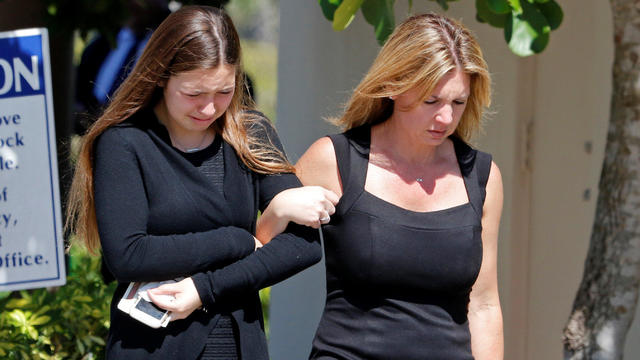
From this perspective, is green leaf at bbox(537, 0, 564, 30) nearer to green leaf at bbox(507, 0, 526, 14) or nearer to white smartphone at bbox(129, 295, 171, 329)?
green leaf at bbox(507, 0, 526, 14)

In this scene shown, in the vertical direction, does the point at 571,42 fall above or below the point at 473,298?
above

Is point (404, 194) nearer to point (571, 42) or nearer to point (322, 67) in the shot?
point (322, 67)

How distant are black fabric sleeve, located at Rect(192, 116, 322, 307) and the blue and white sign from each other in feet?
3.09

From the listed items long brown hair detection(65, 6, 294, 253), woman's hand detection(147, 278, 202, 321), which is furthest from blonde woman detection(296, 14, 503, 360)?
woman's hand detection(147, 278, 202, 321)

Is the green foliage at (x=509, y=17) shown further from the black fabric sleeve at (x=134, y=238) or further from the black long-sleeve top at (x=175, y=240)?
the black fabric sleeve at (x=134, y=238)

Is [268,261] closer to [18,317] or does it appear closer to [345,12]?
[345,12]

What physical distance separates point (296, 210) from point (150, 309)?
46 centimetres

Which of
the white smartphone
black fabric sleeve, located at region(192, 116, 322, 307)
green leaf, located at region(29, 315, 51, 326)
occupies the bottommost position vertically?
green leaf, located at region(29, 315, 51, 326)

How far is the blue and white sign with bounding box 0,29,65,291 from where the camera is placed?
3172 millimetres

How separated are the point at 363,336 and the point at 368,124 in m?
0.67

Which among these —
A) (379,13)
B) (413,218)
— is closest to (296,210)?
(413,218)

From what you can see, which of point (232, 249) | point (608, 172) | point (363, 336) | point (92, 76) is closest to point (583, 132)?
point (608, 172)

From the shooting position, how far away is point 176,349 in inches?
93.9

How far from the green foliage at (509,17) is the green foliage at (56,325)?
5.41 feet
